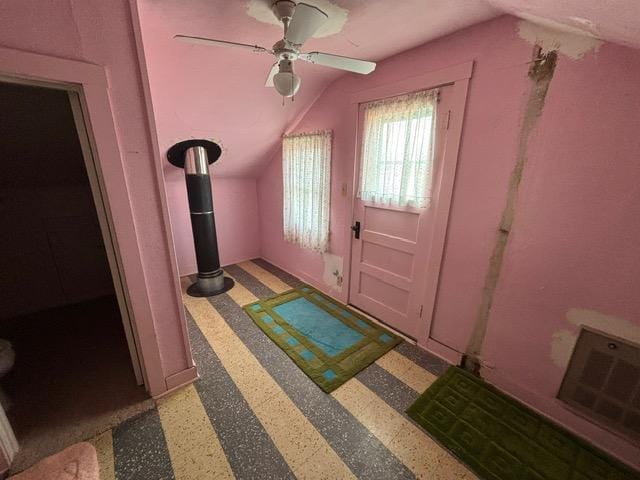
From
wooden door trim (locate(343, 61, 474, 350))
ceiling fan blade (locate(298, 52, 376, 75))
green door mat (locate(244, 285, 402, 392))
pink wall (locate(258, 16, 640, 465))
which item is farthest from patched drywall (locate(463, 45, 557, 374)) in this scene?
ceiling fan blade (locate(298, 52, 376, 75))

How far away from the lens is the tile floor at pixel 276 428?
1.19 meters

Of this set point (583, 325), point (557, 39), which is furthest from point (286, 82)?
point (583, 325)

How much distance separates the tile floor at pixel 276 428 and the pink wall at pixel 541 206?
584 mm

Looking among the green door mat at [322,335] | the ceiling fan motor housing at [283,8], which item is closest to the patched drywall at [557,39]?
the ceiling fan motor housing at [283,8]

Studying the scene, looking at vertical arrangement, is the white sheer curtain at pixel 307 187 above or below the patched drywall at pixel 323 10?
below

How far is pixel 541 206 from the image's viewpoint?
53.5 inches

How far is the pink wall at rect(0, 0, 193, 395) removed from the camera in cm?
94

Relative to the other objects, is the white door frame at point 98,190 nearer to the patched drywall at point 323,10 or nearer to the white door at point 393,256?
the patched drywall at point 323,10

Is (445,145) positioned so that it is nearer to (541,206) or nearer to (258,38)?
(541,206)

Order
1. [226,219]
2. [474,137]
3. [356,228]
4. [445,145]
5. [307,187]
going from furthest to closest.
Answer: [226,219] < [307,187] < [356,228] < [445,145] < [474,137]

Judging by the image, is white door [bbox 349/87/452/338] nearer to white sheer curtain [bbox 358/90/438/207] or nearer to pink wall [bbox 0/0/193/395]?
white sheer curtain [bbox 358/90/438/207]

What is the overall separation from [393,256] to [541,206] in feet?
3.38

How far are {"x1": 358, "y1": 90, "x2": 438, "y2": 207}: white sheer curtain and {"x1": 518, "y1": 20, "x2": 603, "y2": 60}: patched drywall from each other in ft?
1.59

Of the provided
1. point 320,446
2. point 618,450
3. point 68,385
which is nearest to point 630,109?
point 618,450
